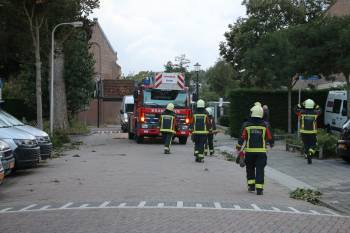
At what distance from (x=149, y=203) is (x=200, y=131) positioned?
8931 mm

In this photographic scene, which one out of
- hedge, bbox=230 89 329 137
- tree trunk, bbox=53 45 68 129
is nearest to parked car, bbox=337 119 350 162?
hedge, bbox=230 89 329 137

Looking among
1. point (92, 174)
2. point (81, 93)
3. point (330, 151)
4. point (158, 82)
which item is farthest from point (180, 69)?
point (92, 174)

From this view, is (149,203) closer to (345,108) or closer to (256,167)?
(256,167)

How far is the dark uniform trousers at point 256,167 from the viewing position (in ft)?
41.6

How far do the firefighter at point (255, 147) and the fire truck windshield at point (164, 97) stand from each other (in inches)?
630

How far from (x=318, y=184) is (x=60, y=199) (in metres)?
6.14

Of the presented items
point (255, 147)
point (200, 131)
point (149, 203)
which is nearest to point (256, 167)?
point (255, 147)

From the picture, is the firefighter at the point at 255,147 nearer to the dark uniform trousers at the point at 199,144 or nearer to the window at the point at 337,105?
the dark uniform trousers at the point at 199,144

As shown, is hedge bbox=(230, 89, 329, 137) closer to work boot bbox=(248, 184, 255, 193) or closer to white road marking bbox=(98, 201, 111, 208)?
work boot bbox=(248, 184, 255, 193)

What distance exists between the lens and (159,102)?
95.2ft

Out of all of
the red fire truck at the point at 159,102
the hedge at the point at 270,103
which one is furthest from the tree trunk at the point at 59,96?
the hedge at the point at 270,103

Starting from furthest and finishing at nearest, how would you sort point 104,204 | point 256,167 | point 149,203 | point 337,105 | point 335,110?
point 335,110 → point 337,105 → point 256,167 → point 149,203 → point 104,204

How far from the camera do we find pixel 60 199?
11789mm

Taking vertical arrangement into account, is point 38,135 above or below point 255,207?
above
